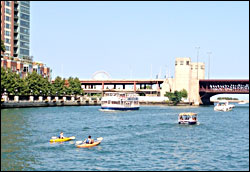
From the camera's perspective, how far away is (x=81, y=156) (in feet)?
192

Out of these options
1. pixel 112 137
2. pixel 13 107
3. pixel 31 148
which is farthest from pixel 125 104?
pixel 31 148

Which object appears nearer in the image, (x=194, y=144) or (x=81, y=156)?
(x=81, y=156)

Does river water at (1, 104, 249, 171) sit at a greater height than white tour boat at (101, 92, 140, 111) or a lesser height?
lesser

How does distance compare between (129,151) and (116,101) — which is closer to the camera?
(129,151)

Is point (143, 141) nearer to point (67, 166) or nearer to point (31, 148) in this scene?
point (31, 148)

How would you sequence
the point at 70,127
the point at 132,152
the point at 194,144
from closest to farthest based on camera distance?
the point at 132,152 → the point at 194,144 → the point at 70,127

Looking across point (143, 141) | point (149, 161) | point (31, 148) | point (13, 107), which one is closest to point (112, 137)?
point (143, 141)

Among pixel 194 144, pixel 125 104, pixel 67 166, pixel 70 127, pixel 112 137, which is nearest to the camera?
pixel 67 166

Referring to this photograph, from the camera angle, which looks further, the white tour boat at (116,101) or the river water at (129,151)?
the white tour boat at (116,101)

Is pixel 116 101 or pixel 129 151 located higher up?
pixel 116 101

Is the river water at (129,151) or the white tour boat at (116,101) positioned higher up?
the white tour boat at (116,101)

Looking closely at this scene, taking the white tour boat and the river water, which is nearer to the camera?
the river water

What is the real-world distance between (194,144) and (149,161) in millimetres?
17845

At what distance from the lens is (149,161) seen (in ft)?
182
